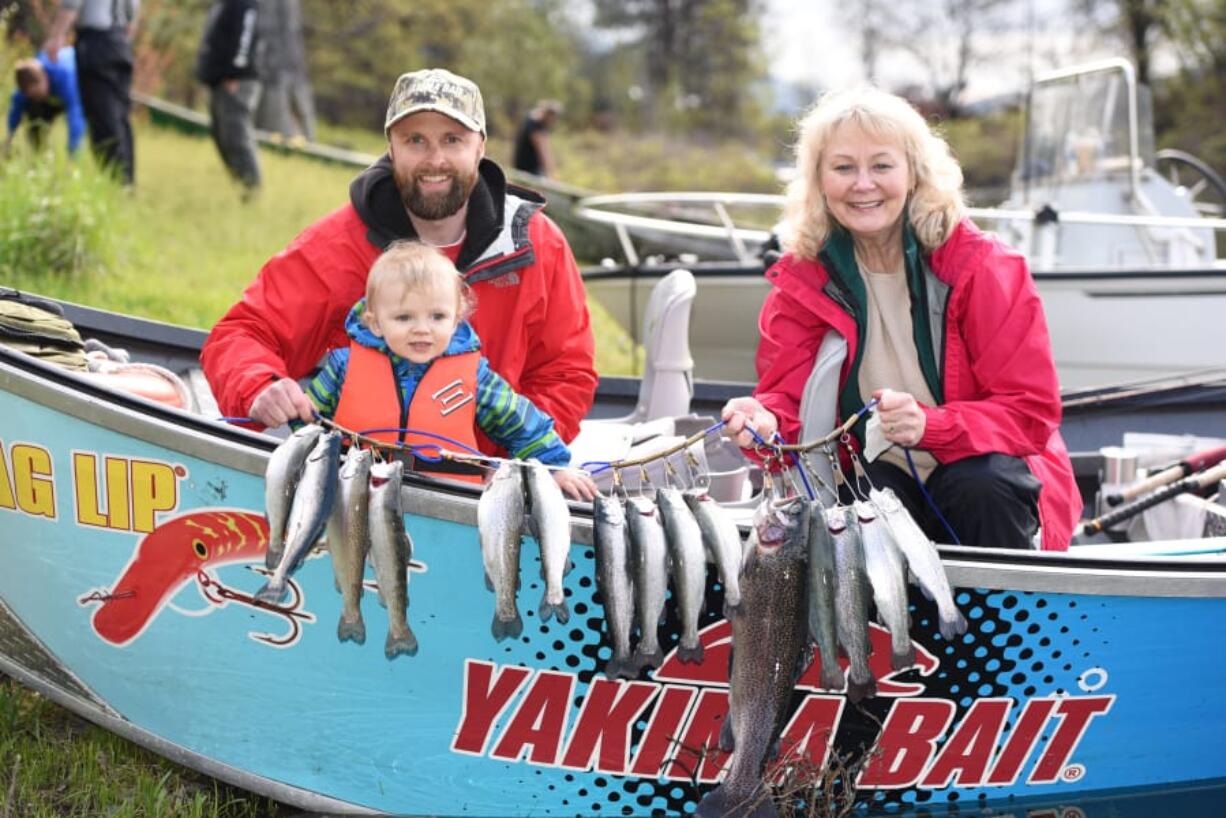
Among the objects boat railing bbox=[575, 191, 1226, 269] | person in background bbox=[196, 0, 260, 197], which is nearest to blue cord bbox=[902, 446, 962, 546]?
boat railing bbox=[575, 191, 1226, 269]

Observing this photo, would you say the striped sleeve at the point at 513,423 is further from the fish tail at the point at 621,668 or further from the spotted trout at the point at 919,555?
the spotted trout at the point at 919,555

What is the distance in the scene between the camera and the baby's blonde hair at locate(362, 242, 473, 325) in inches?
133

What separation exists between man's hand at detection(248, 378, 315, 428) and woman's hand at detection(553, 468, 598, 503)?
0.65 meters

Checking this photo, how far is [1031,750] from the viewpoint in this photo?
11.7 feet

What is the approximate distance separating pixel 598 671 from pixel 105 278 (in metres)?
6.02

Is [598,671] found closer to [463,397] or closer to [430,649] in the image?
[430,649]

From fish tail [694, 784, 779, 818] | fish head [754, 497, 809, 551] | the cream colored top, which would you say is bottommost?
fish tail [694, 784, 779, 818]

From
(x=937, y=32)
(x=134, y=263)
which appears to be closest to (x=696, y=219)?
(x=134, y=263)

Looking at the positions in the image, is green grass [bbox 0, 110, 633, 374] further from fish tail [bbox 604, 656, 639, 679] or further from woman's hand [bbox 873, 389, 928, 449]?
woman's hand [bbox 873, 389, 928, 449]

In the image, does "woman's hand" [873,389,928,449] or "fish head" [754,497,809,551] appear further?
"woman's hand" [873,389,928,449]

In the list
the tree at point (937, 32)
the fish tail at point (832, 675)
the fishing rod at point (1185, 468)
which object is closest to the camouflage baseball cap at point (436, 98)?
the fish tail at point (832, 675)

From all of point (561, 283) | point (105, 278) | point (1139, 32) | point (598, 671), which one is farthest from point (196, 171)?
point (1139, 32)

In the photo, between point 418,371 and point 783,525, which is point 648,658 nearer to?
point 783,525

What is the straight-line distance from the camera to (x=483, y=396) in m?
3.58
